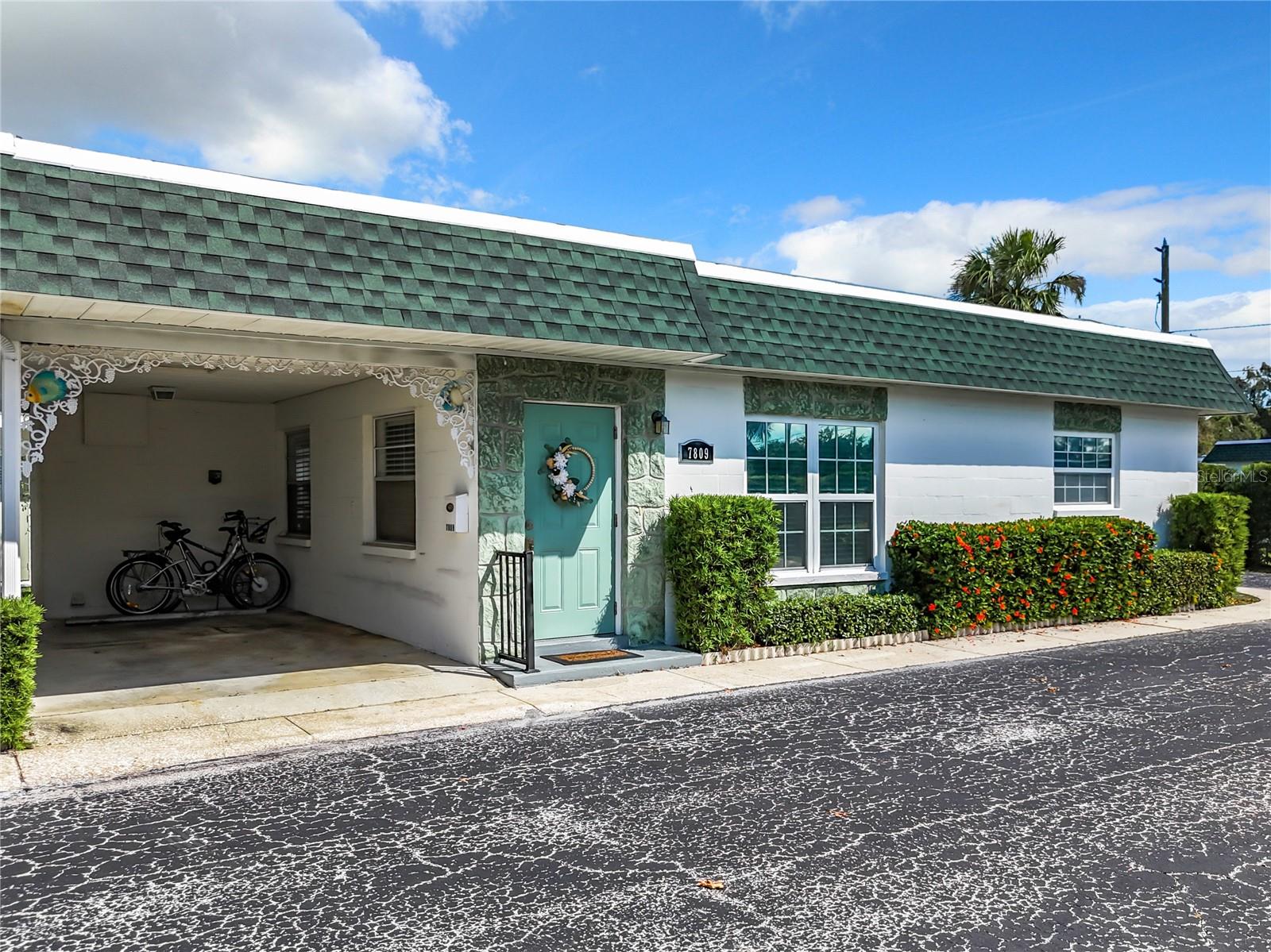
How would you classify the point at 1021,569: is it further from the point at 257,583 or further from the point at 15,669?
the point at 15,669

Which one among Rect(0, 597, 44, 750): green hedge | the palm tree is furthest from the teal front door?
the palm tree

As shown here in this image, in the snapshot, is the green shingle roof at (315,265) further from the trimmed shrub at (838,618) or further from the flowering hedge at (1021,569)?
the flowering hedge at (1021,569)

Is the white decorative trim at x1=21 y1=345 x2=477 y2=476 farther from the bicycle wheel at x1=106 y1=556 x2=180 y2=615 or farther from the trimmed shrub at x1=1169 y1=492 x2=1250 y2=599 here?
the trimmed shrub at x1=1169 y1=492 x2=1250 y2=599

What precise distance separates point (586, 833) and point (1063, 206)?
19.7m

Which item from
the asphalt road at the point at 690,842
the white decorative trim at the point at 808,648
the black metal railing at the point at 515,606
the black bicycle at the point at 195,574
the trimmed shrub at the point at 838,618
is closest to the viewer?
the asphalt road at the point at 690,842

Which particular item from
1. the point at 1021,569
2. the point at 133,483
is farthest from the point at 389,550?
the point at 1021,569

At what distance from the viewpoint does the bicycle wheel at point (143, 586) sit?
35.6 ft

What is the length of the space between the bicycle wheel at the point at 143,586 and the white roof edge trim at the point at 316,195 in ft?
20.6

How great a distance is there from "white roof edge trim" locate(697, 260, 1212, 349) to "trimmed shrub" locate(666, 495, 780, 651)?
226 centimetres

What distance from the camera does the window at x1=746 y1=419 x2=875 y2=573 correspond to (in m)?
9.64

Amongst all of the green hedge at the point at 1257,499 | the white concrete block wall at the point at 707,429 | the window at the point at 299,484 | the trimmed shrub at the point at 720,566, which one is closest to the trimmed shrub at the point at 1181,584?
the green hedge at the point at 1257,499

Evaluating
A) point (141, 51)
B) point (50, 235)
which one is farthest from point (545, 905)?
point (141, 51)

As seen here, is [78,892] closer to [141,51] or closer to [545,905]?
[545,905]

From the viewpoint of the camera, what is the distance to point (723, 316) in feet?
29.3
